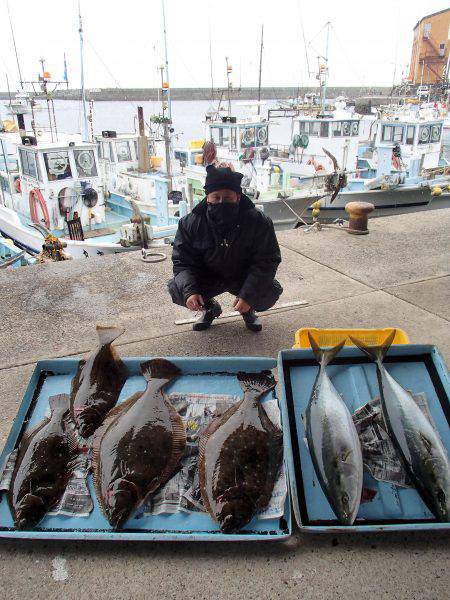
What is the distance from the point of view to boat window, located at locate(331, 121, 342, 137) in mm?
16611

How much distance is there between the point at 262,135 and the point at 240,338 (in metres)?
14.7

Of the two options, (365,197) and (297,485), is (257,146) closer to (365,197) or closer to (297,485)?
(365,197)

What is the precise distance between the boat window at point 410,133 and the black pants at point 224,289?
51.6ft

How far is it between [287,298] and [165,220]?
902 cm

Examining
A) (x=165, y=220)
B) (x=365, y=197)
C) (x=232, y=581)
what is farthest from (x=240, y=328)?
(x=365, y=197)

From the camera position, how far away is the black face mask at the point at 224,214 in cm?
303

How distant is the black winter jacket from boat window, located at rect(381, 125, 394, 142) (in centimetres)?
1575

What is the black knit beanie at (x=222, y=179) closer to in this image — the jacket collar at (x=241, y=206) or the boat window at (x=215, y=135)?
the jacket collar at (x=241, y=206)

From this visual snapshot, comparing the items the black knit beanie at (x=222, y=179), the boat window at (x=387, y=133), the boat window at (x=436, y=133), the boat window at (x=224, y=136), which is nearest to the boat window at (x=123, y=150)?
the boat window at (x=224, y=136)

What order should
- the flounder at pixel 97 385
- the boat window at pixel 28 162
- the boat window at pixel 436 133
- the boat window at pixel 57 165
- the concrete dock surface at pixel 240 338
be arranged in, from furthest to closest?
the boat window at pixel 436 133 → the boat window at pixel 28 162 → the boat window at pixel 57 165 → the flounder at pixel 97 385 → the concrete dock surface at pixel 240 338

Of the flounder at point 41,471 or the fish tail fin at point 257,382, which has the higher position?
the fish tail fin at point 257,382

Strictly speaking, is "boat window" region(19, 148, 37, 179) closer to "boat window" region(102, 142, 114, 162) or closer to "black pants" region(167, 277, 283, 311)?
"boat window" region(102, 142, 114, 162)

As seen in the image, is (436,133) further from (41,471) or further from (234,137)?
(41,471)

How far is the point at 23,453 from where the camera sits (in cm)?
194
